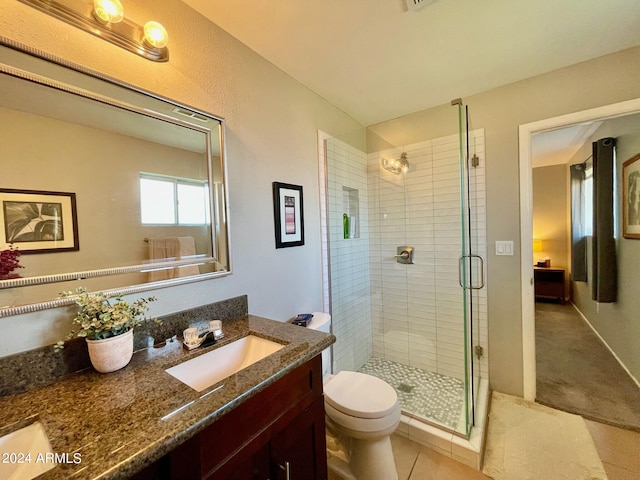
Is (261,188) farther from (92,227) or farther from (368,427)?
(368,427)

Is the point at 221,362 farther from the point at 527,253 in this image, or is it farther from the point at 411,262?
the point at 527,253

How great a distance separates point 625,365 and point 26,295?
13.0ft

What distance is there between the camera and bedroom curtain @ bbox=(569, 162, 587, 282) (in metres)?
3.58

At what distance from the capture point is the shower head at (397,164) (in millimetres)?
2393

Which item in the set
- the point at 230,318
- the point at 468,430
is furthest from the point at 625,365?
the point at 230,318

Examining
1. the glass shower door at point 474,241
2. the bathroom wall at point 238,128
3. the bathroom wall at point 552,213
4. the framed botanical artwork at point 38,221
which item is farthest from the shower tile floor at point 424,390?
the bathroom wall at point 552,213

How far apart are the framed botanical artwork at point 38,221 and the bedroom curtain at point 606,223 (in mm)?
3943

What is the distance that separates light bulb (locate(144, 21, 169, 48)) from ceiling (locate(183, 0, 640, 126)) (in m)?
0.29

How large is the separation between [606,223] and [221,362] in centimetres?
355

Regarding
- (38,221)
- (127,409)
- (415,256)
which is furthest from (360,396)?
(38,221)

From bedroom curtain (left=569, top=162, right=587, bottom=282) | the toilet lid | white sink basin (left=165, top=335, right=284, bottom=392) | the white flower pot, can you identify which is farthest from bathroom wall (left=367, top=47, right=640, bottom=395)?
bedroom curtain (left=569, top=162, right=587, bottom=282)

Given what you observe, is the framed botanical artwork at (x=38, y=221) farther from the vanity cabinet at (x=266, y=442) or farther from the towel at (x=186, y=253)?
the vanity cabinet at (x=266, y=442)

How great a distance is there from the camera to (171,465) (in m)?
0.63

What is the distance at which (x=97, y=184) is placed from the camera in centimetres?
94
